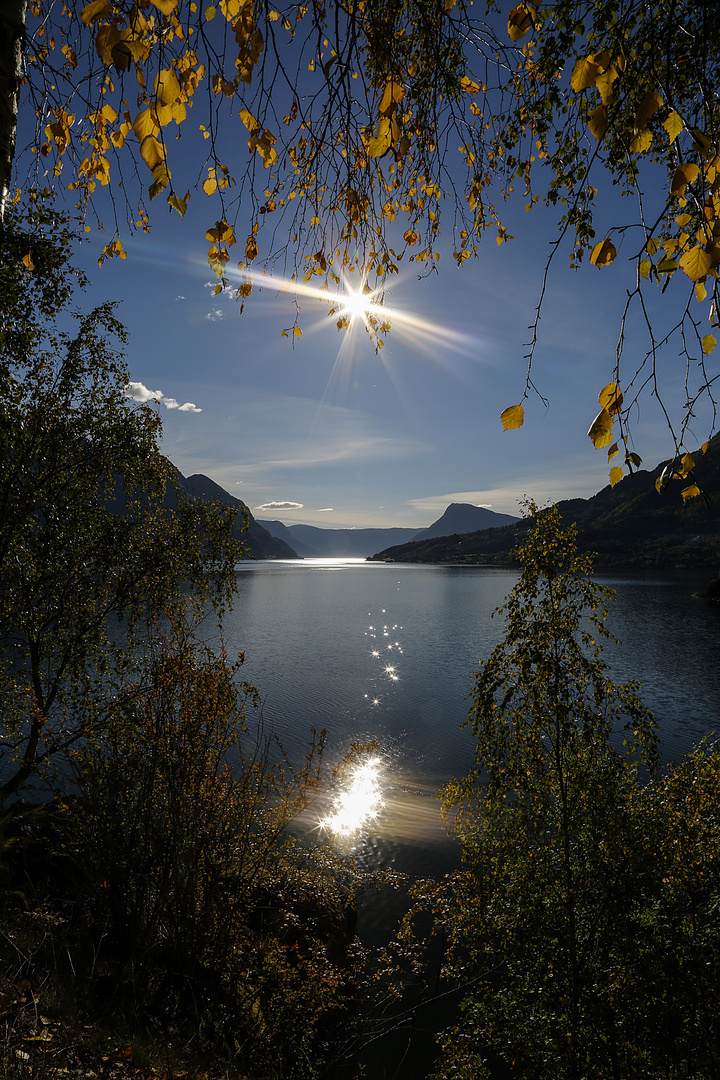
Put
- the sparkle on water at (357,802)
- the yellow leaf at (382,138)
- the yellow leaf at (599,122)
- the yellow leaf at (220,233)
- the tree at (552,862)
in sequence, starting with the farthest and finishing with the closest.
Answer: the sparkle on water at (357,802) → the tree at (552,862) → the yellow leaf at (220,233) → the yellow leaf at (382,138) → the yellow leaf at (599,122)

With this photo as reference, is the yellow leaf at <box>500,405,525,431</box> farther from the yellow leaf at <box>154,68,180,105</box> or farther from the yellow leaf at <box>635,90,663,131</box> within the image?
the yellow leaf at <box>154,68,180,105</box>

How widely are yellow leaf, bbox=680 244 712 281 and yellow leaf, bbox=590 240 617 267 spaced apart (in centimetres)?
32

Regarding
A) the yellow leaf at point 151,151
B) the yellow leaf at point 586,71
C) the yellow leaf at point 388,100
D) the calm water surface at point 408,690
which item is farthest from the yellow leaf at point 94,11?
the calm water surface at point 408,690

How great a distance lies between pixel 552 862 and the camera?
9.17m

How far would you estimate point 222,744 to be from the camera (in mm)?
8031

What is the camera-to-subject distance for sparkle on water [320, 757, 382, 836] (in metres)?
18.8

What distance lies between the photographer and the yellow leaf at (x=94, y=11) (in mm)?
1403

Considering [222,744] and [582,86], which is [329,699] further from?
[582,86]

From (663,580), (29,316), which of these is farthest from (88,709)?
(663,580)

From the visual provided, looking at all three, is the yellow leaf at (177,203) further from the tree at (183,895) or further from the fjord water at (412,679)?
the fjord water at (412,679)

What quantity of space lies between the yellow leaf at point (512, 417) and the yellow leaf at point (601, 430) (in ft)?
0.93

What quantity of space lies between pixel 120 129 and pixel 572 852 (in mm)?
11467

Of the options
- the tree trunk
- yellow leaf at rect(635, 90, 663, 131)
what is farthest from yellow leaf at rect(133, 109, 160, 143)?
yellow leaf at rect(635, 90, 663, 131)

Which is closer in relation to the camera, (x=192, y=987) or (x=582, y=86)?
(x=582, y=86)
